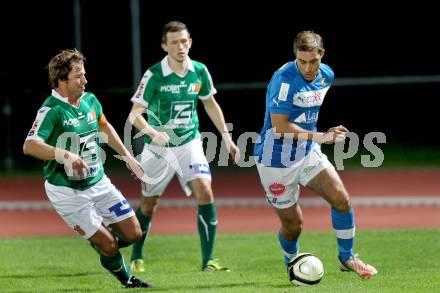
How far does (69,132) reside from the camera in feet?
26.3

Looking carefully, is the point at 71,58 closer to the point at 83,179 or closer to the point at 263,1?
the point at 83,179

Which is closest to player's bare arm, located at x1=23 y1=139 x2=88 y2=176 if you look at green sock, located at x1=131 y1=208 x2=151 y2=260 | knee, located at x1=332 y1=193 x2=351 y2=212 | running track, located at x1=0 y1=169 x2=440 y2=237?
green sock, located at x1=131 y1=208 x2=151 y2=260

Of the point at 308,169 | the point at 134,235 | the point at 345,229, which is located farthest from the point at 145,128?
the point at 345,229

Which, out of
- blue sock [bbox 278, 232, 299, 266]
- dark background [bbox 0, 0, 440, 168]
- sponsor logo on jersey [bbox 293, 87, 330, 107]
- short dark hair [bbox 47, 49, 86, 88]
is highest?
short dark hair [bbox 47, 49, 86, 88]

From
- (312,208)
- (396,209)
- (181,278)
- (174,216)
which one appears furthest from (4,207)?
(181,278)

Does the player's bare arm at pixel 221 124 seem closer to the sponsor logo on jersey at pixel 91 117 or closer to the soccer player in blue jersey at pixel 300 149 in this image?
the soccer player in blue jersey at pixel 300 149

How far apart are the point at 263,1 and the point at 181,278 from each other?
61.3 ft

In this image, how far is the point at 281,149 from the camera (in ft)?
28.1

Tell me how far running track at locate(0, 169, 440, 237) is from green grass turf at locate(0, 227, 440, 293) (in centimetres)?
107

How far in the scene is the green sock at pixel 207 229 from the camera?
9.55m

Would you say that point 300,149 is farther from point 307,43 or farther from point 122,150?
point 122,150

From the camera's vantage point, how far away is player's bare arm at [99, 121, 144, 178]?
8.37 m

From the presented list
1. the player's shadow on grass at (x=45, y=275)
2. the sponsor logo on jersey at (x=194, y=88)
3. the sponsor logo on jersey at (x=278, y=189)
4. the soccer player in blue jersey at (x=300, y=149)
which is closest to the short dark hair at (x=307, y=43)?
the soccer player in blue jersey at (x=300, y=149)

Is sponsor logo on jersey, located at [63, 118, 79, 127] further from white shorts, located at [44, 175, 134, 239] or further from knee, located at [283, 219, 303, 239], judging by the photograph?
knee, located at [283, 219, 303, 239]
